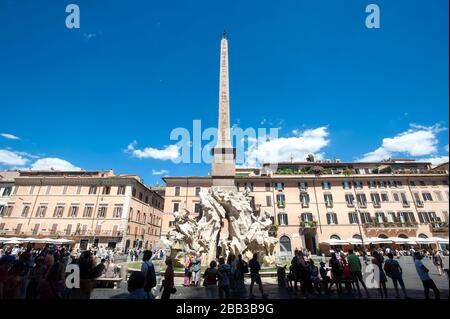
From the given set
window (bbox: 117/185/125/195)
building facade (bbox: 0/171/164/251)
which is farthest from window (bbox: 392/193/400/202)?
window (bbox: 117/185/125/195)

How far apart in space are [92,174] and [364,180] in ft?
125

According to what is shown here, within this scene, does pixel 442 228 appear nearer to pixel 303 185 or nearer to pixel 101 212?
pixel 303 185

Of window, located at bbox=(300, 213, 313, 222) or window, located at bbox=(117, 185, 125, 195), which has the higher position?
window, located at bbox=(117, 185, 125, 195)

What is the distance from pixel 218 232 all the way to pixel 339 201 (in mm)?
24430

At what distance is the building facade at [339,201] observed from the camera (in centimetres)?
2864

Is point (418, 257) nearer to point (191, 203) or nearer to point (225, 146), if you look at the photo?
point (225, 146)

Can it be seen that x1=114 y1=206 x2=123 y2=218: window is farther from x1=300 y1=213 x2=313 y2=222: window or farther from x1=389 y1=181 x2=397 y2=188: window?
x1=389 y1=181 x2=397 y2=188: window

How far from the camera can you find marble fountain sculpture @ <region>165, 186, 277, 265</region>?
11.5 meters

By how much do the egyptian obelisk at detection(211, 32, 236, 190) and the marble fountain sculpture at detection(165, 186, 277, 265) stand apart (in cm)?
71

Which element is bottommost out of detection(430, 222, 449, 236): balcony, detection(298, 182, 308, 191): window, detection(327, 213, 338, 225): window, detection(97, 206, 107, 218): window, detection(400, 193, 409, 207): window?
detection(430, 222, 449, 236): balcony

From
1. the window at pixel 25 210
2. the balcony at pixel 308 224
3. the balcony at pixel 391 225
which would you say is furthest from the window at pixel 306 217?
the window at pixel 25 210

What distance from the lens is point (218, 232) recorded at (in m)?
12.2

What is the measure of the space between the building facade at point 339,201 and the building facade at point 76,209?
17.1 ft
